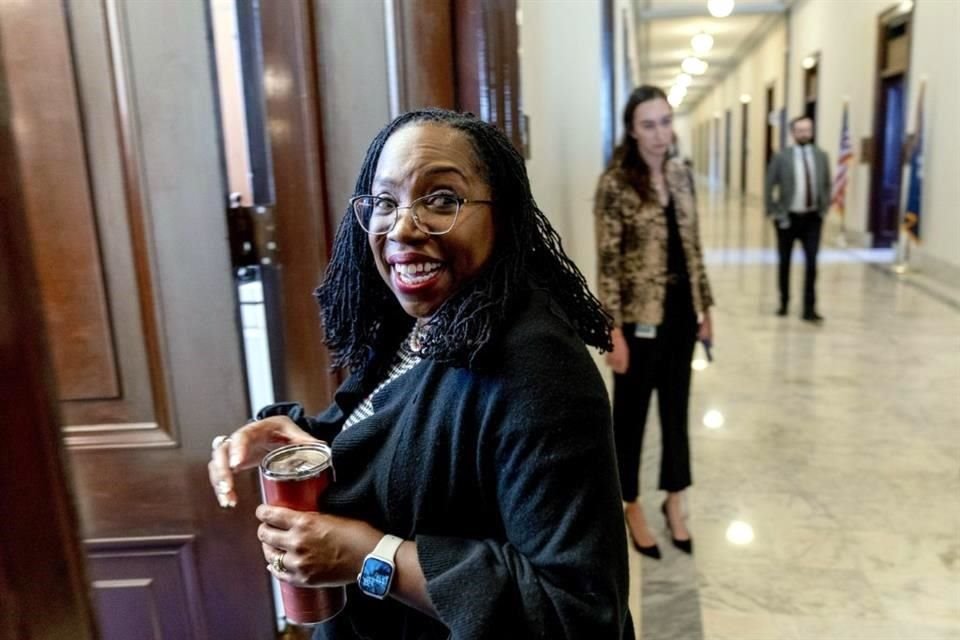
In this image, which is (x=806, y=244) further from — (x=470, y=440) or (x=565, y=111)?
(x=470, y=440)

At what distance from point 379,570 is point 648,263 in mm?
1736

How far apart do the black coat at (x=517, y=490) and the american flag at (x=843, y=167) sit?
10268mm

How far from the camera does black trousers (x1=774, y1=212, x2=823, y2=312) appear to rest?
569cm

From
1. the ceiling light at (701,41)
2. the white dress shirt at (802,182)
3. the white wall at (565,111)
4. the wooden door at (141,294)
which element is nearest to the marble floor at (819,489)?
the white dress shirt at (802,182)

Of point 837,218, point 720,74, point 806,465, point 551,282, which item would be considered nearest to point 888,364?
point 806,465

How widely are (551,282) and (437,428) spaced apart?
226mm

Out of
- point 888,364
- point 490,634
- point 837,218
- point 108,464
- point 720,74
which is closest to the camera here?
point 490,634

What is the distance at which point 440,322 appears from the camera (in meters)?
0.89

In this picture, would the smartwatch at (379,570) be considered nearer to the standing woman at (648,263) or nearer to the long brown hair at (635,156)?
the standing woman at (648,263)

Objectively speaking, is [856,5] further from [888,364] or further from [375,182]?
[375,182]

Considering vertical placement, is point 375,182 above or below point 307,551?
above

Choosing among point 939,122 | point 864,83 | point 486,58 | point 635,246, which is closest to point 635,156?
point 635,246

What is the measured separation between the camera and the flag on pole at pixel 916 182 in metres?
7.48

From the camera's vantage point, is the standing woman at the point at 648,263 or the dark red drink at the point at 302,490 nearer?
the dark red drink at the point at 302,490
